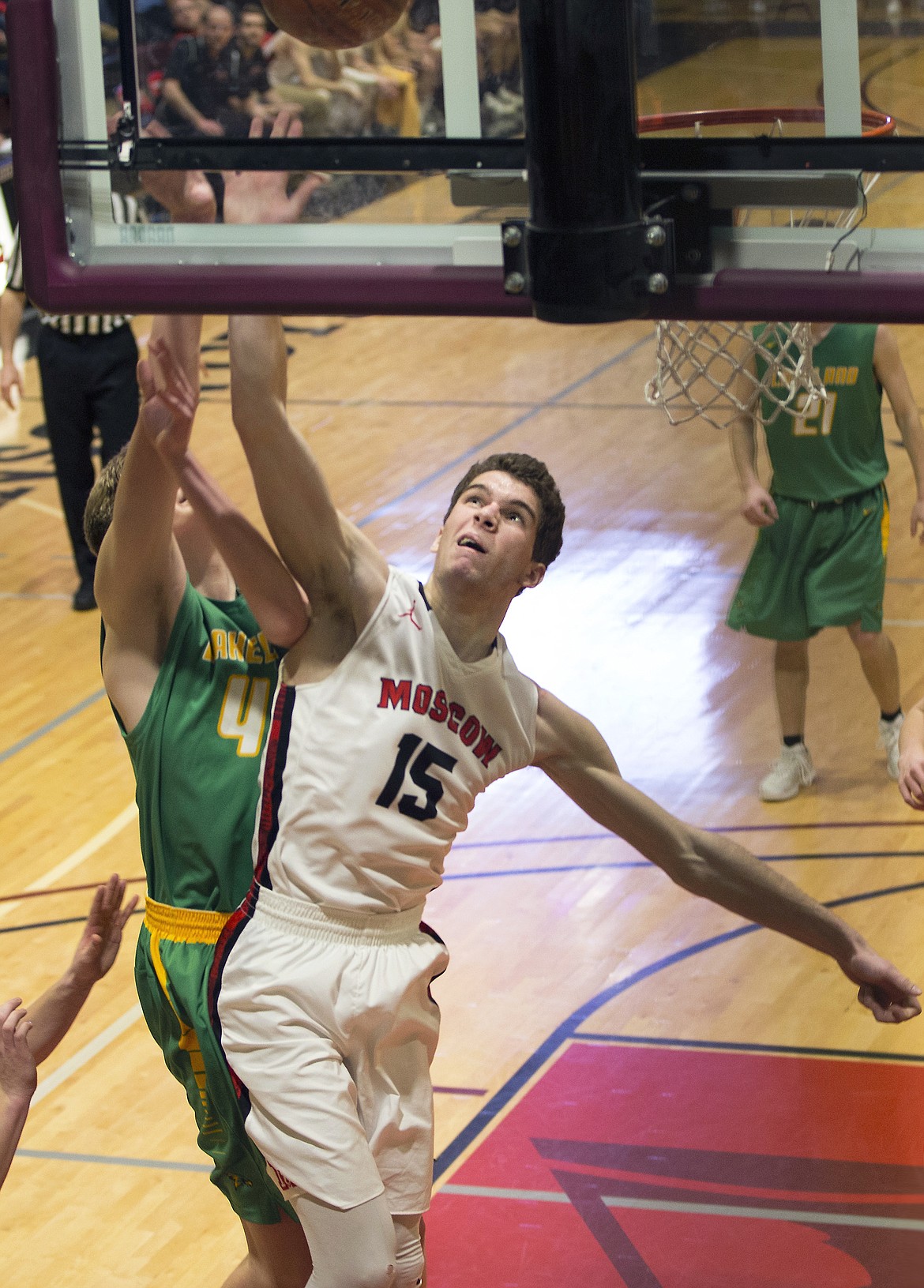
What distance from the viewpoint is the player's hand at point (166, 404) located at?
10.4 ft

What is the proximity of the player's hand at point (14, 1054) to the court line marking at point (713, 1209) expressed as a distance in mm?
1532

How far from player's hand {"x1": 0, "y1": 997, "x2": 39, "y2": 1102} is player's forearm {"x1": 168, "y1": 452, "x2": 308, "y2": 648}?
3.02 feet

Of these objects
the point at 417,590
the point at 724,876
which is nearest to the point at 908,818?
the point at 724,876

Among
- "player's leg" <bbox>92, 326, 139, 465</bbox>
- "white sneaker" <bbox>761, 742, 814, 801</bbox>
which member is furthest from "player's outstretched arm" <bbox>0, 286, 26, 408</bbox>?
"white sneaker" <bbox>761, 742, 814, 801</bbox>

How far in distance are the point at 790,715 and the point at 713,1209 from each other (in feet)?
8.37

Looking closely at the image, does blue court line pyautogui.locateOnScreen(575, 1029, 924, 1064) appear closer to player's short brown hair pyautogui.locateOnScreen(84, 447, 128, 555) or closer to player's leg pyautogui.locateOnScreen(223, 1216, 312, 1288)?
player's leg pyautogui.locateOnScreen(223, 1216, 312, 1288)

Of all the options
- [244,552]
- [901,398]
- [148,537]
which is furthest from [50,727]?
[244,552]

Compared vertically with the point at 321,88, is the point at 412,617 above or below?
below

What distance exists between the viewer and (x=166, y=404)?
317 centimetres

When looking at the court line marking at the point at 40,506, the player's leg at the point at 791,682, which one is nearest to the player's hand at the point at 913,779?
the player's leg at the point at 791,682

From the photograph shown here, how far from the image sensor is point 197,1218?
4660 millimetres

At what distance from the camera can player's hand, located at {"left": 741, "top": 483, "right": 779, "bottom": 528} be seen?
6.49 meters

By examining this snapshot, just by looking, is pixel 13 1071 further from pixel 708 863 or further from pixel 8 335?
pixel 8 335

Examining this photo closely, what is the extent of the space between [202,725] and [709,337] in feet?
6.23
